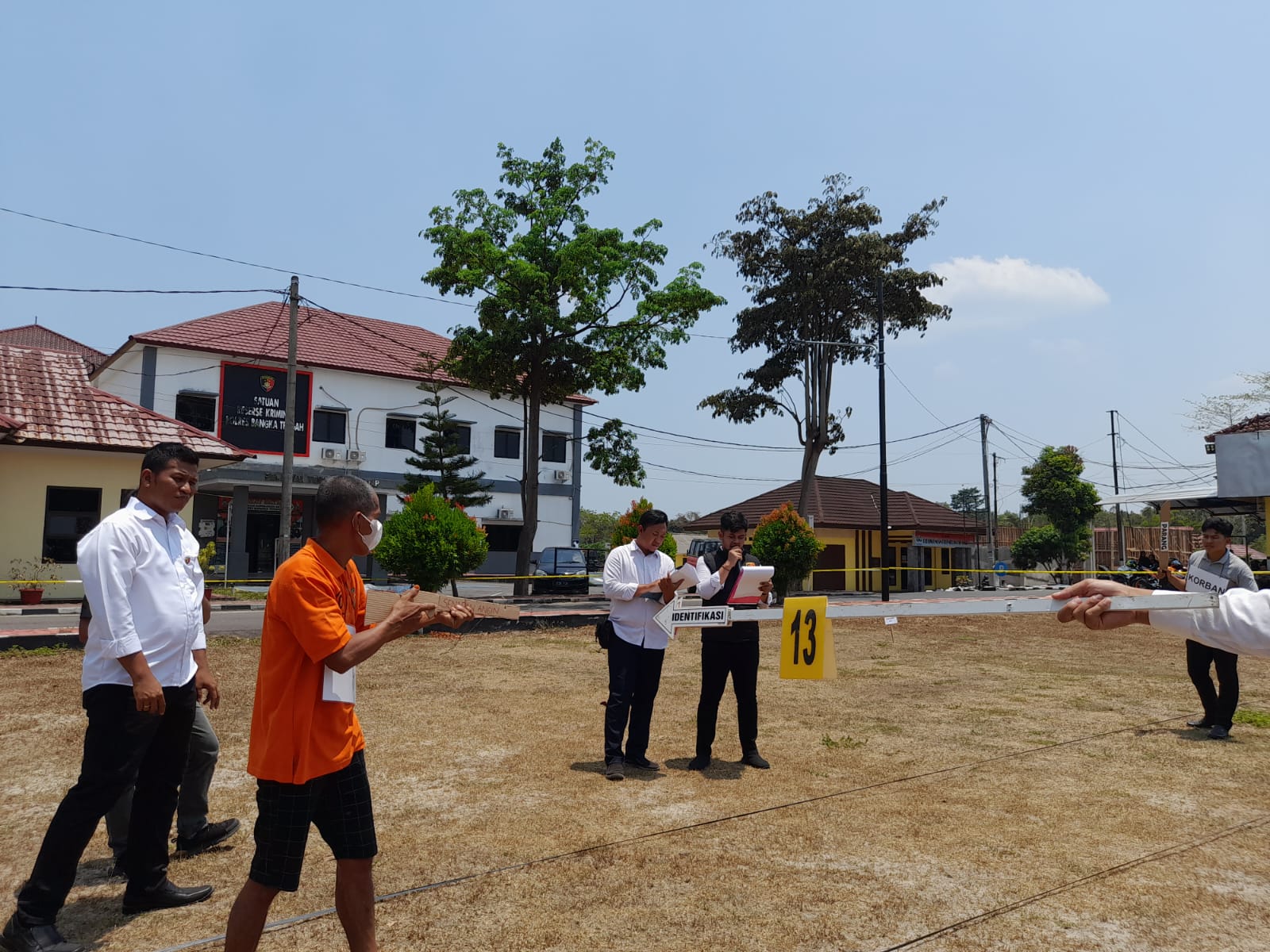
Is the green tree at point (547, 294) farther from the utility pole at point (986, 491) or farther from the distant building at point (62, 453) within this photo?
the utility pole at point (986, 491)

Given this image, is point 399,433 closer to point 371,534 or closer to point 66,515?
point 66,515

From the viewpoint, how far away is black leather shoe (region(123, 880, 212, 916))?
365cm

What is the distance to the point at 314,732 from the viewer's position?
2.86 meters

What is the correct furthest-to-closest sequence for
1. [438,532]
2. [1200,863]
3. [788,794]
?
[438,532]
[788,794]
[1200,863]

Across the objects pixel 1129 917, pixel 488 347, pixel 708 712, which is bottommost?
pixel 1129 917

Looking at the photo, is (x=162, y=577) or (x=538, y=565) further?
(x=538, y=565)

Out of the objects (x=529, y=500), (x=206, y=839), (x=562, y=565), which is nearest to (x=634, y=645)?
(x=206, y=839)

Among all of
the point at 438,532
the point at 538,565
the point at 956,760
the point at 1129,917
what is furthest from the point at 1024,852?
the point at 538,565

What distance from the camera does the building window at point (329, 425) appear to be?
34.7 m

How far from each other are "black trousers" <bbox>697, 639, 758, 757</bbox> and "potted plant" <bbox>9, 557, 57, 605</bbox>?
19.2 meters

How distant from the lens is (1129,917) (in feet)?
11.8

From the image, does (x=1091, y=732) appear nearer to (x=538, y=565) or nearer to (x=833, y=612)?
(x=833, y=612)

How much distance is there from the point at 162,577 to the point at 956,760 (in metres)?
5.24

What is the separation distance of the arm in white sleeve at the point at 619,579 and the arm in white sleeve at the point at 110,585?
121 inches
